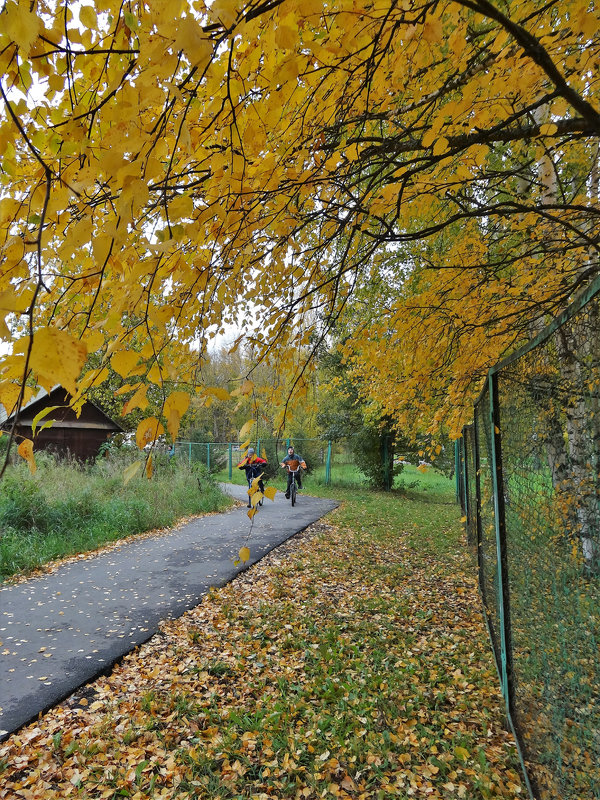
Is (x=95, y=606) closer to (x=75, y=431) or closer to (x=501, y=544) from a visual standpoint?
(x=501, y=544)

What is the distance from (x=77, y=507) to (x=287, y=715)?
6.96 metres

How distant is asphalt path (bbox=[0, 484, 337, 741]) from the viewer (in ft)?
11.9

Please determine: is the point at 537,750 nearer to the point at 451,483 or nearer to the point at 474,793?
the point at 474,793

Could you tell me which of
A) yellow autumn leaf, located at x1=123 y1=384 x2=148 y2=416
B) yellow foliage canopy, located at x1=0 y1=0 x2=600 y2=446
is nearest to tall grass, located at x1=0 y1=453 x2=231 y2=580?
yellow foliage canopy, located at x1=0 y1=0 x2=600 y2=446

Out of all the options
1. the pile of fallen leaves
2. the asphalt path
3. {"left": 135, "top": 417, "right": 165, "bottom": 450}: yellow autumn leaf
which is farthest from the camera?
the asphalt path

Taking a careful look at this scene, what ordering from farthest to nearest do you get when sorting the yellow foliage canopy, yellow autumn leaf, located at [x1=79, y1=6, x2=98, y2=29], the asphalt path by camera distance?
the asphalt path
yellow autumn leaf, located at [x1=79, y1=6, x2=98, y2=29]
the yellow foliage canopy

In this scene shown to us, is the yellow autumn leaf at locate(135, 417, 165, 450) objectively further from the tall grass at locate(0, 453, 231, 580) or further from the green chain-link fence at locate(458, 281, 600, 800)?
the tall grass at locate(0, 453, 231, 580)

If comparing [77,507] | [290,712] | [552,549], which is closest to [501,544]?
[552,549]

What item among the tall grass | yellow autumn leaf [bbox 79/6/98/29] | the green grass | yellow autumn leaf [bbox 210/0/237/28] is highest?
yellow autumn leaf [bbox 79/6/98/29]

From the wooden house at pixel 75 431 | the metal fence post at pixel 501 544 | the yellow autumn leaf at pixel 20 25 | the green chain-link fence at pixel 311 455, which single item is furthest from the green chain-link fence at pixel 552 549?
the green chain-link fence at pixel 311 455

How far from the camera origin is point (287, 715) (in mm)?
3303

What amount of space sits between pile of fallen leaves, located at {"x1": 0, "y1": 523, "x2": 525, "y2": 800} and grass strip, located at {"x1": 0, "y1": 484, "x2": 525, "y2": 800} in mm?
11

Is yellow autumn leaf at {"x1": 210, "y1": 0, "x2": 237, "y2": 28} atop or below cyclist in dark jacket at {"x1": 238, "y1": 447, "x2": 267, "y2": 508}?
atop

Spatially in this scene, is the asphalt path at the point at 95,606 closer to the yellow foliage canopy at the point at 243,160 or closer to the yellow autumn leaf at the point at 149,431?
the yellow foliage canopy at the point at 243,160
